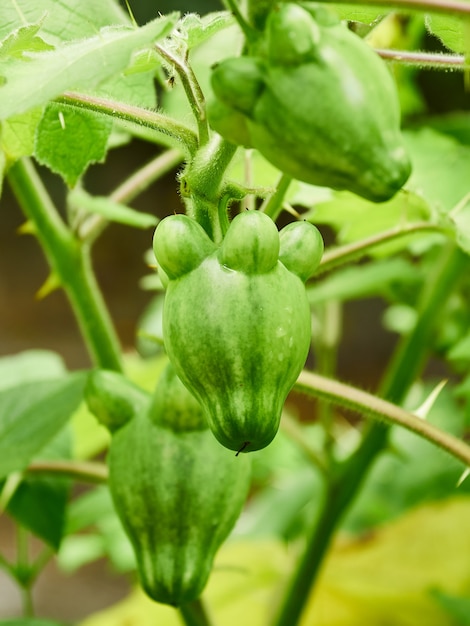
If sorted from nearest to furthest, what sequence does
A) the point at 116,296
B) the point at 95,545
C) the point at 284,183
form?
the point at 284,183 < the point at 95,545 < the point at 116,296

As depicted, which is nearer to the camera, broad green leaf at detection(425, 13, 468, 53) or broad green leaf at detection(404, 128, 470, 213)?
broad green leaf at detection(425, 13, 468, 53)

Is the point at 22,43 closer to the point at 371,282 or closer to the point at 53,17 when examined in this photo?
the point at 53,17

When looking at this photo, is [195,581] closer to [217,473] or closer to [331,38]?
[217,473]

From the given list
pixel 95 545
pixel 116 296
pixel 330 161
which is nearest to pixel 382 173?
pixel 330 161

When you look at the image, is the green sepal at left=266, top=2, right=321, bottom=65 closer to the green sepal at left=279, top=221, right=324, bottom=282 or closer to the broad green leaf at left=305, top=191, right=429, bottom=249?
the green sepal at left=279, top=221, right=324, bottom=282

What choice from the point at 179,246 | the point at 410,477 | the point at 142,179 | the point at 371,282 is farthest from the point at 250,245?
the point at 410,477

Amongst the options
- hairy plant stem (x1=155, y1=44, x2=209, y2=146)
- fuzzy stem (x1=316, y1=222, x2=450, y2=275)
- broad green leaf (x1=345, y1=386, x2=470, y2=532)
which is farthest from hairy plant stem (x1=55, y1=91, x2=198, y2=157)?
broad green leaf (x1=345, y1=386, x2=470, y2=532)
